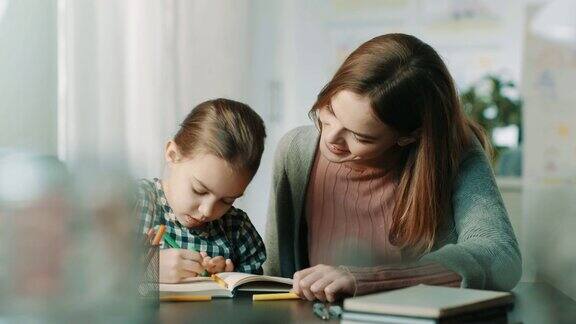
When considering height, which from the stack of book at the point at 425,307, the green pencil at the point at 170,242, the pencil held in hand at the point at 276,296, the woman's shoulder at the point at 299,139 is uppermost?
the woman's shoulder at the point at 299,139

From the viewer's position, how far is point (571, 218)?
5.82 feet

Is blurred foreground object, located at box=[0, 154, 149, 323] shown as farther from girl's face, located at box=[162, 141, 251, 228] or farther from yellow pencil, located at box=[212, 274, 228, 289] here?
girl's face, located at box=[162, 141, 251, 228]

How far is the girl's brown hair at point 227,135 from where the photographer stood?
1780mm

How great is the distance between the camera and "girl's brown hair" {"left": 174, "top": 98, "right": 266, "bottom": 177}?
5.84ft

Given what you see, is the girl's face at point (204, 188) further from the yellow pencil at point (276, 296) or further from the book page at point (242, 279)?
the yellow pencil at point (276, 296)

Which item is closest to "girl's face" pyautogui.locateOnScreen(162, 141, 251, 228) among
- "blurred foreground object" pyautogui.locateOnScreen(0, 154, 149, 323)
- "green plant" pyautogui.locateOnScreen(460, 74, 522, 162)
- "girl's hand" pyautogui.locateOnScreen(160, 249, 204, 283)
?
"girl's hand" pyautogui.locateOnScreen(160, 249, 204, 283)

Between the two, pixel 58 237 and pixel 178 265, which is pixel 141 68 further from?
pixel 58 237

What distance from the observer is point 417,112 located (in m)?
1.79

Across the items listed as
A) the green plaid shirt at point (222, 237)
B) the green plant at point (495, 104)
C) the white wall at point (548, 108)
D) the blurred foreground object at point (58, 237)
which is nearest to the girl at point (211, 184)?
the green plaid shirt at point (222, 237)

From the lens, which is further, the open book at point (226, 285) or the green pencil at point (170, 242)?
the green pencil at point (170, 242)

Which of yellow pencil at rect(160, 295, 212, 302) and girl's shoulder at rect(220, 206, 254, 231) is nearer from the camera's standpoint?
yellow pencil at rect(160, 295, 212, 302)

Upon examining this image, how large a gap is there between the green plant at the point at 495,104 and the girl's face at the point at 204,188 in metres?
3.28

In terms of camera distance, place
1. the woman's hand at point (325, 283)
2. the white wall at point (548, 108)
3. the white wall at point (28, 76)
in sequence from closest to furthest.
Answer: the woman's hand at point (325, 283), the white wall at point (28, 76), the white wall at point (548, 108)

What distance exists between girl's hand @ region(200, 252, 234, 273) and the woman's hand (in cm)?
31
